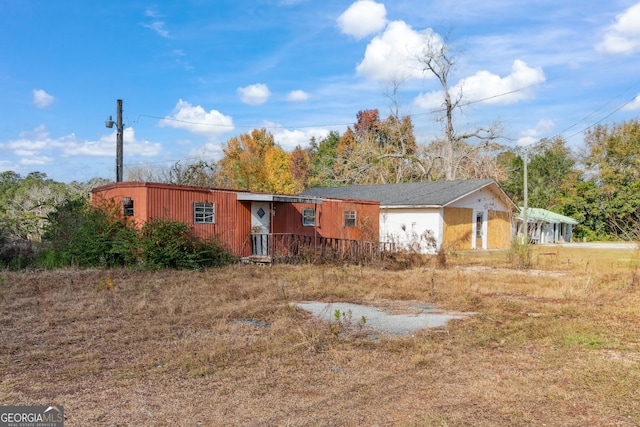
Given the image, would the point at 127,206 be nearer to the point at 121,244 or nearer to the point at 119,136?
the point at 121,244

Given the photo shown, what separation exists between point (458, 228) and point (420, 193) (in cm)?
269

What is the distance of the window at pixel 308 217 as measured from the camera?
62.6ft

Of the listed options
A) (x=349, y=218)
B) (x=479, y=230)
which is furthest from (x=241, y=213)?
(x=479, y=230)

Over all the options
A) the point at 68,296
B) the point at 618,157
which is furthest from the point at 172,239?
the point at 618,157

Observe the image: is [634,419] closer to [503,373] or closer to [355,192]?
[503,373]

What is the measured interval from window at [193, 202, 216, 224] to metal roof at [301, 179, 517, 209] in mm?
10880

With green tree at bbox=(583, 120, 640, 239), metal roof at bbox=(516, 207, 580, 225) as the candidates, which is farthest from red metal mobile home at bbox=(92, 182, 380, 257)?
green tree at bbox=(583, 120, 640, 239)

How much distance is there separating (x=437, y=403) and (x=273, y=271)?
9.92 m

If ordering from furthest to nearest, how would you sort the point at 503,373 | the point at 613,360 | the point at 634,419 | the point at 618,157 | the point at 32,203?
the point at 618,157 < the point at 32,203 < the point at 613,360 < the point at 503,373 < the point at 634,419

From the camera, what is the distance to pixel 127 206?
14906mm

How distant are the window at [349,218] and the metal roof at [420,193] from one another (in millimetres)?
3653

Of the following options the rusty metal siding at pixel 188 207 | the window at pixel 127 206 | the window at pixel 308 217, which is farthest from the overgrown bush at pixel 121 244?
the window at pixel 308 217

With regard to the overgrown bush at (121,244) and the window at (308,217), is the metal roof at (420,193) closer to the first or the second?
the window at (308,217)

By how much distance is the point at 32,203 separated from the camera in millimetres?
22516
